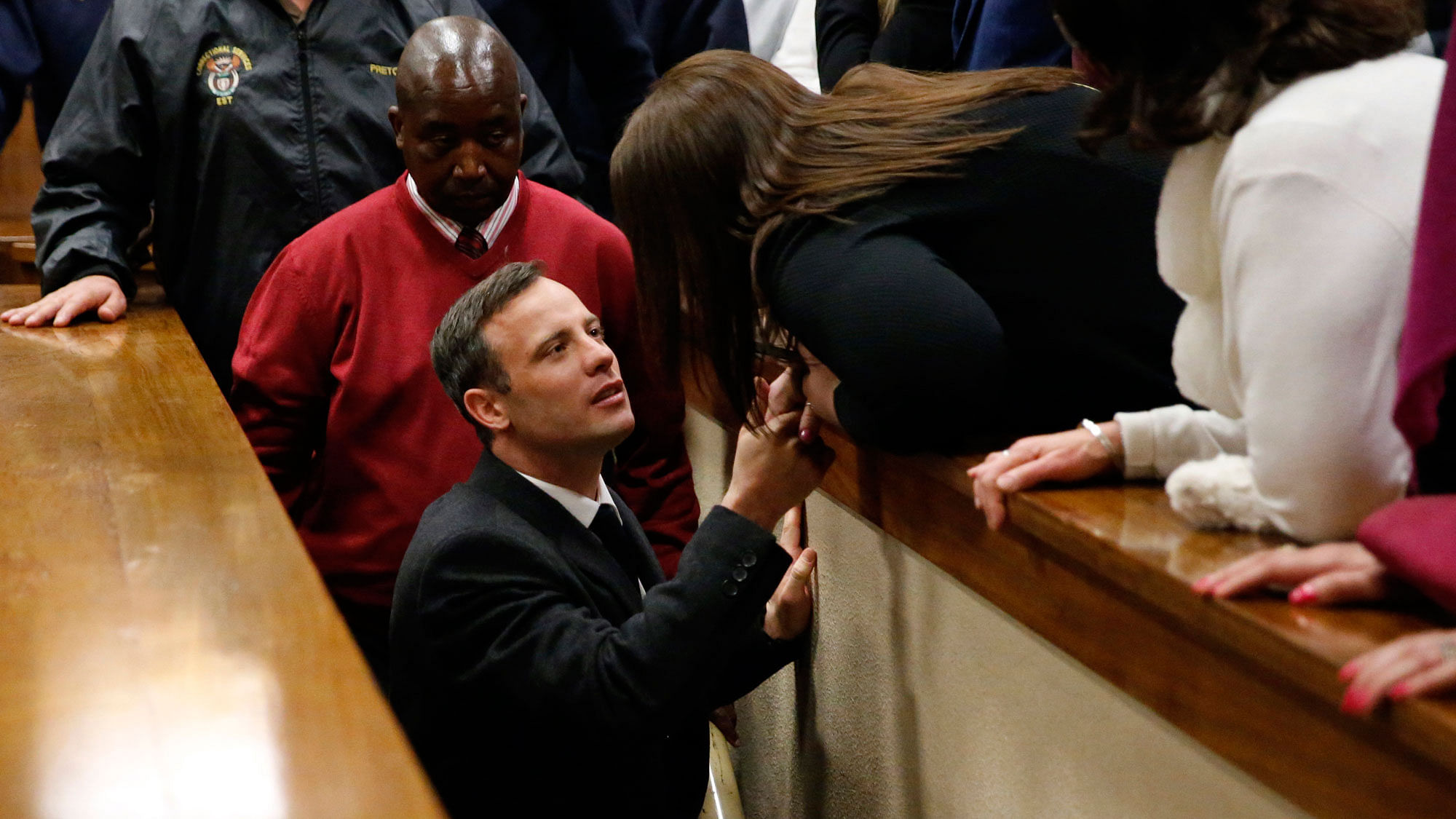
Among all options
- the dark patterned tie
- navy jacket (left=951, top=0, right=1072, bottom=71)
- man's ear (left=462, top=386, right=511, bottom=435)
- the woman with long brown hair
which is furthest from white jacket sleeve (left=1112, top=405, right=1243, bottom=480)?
the dark patterned tie

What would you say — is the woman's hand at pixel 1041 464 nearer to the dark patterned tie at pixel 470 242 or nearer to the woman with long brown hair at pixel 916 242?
the woman with long brown hair at pixel 916 242

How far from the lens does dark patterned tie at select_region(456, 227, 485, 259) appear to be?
2.03 metres

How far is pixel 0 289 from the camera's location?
256 centimetres

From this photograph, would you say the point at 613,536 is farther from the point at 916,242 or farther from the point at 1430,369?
the point at 1430,369

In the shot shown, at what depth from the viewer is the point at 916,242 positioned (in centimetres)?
124

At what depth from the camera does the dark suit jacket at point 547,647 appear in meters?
1.40

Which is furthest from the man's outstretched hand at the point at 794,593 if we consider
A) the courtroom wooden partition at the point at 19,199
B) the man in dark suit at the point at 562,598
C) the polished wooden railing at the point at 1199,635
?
the courtroom wooden partition at the point at 19,199

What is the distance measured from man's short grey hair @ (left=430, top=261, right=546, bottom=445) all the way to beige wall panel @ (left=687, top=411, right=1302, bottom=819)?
17.6 inches

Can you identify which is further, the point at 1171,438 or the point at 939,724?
the point at 939,724

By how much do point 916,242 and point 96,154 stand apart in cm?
161

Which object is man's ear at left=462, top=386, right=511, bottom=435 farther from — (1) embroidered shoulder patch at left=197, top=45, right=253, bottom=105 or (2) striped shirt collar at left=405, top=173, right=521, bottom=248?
(1) embroidered shoulder patch at left=197, top=45, right=253, bottom=105

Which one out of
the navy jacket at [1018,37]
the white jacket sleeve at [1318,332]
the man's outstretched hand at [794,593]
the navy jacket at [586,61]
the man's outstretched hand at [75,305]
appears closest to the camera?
the white jacket sleeve at [1318,332]

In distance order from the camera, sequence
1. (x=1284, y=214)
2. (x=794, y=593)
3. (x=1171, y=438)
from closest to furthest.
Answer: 1. (x=1284, y=214)
2. (x=1171, y=438)
3. (x=794, y=593)

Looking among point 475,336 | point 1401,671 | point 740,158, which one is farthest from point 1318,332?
point 475,336
